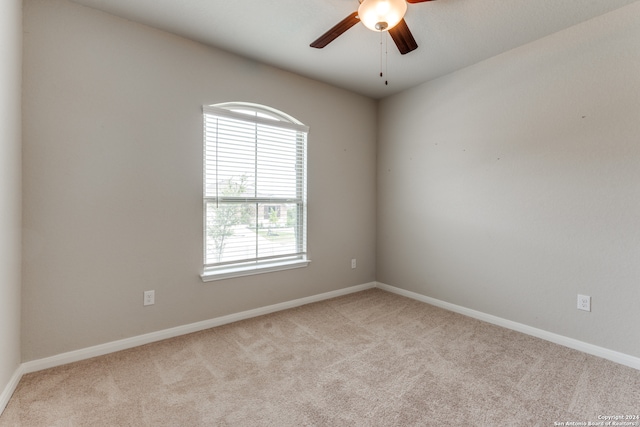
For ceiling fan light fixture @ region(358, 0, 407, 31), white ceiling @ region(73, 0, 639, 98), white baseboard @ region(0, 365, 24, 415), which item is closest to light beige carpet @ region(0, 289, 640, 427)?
white baseboard @ region(0, 365, 24, 415)

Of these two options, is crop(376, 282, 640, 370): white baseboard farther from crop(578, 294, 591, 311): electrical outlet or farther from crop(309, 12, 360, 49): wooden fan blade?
crop(309, 12, 360, 49): wooden fan blade

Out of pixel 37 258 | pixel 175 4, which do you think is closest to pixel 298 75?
pixel 175 4

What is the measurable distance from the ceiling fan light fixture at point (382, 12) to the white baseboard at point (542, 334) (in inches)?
106

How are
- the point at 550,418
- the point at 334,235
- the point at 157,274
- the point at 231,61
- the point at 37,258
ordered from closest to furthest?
1. the point at 550,418
2. the point at 37,258
3. the point at 157,274
4. the point at 231,61
5. the point at 334,235

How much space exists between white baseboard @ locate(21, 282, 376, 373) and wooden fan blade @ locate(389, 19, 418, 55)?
2.60m

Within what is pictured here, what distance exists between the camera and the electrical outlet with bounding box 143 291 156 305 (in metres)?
2.35

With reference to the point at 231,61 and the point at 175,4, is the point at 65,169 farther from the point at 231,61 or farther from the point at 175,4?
the point at 231,61

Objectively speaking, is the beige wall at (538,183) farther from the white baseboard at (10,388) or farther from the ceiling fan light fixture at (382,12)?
the white baseboard at (10,388)

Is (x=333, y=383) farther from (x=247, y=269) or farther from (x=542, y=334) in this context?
(x=542, y=334)

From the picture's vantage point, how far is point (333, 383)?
72.6 inches

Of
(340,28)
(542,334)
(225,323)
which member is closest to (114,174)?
(225,323)

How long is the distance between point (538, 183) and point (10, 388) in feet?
13.1

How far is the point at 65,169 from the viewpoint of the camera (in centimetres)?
204

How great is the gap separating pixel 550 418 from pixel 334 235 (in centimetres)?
241
